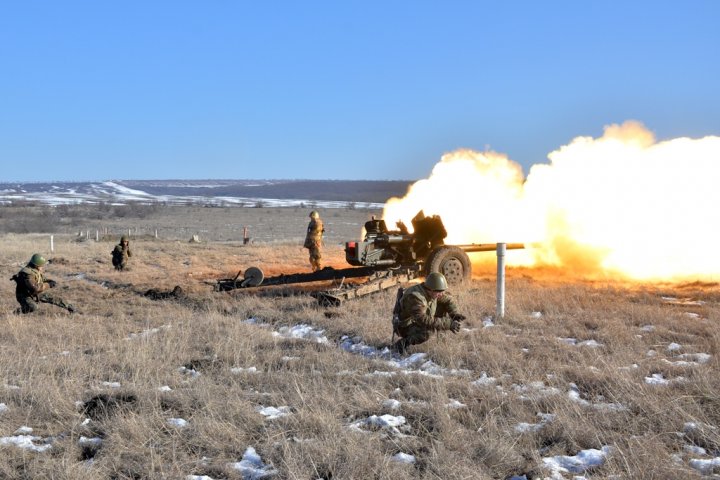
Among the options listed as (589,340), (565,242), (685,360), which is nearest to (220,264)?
(565,242)

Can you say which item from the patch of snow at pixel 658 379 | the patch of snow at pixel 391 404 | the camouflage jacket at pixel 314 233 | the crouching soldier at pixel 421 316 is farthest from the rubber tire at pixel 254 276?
the patch of snow at pixel 658 379

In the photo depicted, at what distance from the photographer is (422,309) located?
26.9 feet

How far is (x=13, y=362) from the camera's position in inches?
311

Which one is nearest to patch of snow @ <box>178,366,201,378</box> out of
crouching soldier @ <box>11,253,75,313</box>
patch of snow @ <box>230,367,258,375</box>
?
patch of snow @ <box>230,367,258,375</box>

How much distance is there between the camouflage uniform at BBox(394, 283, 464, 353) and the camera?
820cm

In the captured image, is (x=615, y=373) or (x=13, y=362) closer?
(x=615, y=373)

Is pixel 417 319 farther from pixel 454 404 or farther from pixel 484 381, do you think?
pixel 454 404

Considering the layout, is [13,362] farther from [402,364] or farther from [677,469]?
[677,469]

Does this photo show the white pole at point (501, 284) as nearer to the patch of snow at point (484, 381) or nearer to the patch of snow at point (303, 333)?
the patch of snow at point (303, 333)

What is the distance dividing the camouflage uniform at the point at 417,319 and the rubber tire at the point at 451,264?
4.72 meters

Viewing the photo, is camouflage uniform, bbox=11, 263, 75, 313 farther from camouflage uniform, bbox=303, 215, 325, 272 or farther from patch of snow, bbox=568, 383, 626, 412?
patch of snow, bbox=568, 383, 626, 412

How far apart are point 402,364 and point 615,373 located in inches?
94.7

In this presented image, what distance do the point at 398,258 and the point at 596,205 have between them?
561 cm

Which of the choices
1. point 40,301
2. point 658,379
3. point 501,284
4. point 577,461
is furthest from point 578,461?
point 40,301
